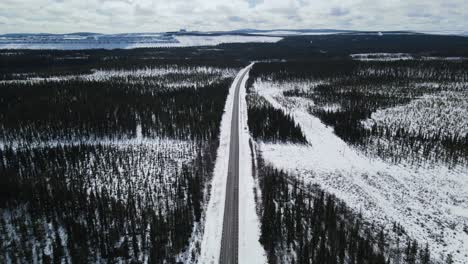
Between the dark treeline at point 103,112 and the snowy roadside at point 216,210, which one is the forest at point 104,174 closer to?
the dark treeline at point 103,112

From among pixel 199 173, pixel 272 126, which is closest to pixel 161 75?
pixel 272 126

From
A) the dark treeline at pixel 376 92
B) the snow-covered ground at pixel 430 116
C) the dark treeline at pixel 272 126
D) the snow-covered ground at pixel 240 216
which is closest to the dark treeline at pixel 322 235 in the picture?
the snow-covered ground at pixel 240 216

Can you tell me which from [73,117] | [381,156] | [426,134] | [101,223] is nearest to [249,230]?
[101,223]

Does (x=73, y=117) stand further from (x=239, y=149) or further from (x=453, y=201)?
(x=453, y=201)

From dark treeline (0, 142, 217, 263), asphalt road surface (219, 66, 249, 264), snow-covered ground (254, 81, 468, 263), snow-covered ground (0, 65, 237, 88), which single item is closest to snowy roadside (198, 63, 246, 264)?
asphalt road surface (219, 66, 249, 264)

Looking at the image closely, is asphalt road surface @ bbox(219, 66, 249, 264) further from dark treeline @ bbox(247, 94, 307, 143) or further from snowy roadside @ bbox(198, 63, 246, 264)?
dark treeline @ bbox(247, 94, 307, 143)

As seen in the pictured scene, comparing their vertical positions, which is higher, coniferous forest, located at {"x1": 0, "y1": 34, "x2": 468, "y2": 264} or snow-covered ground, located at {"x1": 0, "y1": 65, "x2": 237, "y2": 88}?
snow-covered ground, located at {"x1": 0, "y1": 65, "x2": 237, "y2": 88}
